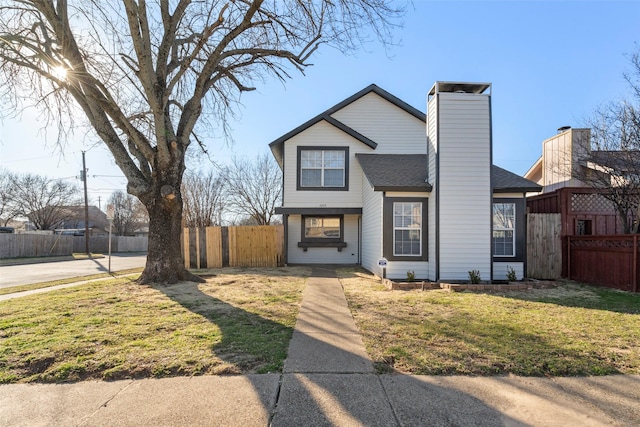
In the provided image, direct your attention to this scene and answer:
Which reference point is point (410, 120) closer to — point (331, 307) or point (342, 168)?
point (342, 168)

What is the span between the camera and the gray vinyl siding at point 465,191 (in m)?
9.64

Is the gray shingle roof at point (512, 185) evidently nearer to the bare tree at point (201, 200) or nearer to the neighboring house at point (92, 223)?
the bare tree at point (201, 200)

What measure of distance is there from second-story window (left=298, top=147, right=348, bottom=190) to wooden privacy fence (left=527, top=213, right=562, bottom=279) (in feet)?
23.4

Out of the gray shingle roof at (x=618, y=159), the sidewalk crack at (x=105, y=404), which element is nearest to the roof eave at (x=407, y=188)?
the gray shingle roof at (x=618, y=159)

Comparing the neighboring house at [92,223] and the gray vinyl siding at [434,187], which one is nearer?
the gray vinyl siding at [434,187]

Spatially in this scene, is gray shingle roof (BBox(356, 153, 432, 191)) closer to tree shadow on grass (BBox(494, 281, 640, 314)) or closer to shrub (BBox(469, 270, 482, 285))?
shrub (BBox(469, 270, 482, 285))

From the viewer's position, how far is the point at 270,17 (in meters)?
9.45

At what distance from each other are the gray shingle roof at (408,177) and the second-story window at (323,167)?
3.01ft

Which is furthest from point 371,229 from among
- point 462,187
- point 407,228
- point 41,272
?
point 41,272

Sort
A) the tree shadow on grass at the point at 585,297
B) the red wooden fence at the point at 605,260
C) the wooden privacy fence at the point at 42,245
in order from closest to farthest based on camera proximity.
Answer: the tree shadow on grass at the point at 585,297 → the red wooden fence at the point at 605,260 → the wooden privacy fence at the point at 42,245

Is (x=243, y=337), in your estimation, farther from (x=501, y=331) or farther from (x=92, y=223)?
(x=92, y=223)

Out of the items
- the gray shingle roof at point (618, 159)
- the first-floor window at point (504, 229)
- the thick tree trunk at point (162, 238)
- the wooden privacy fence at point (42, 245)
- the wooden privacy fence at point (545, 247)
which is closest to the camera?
the thick tree trunk at point (162, 238)

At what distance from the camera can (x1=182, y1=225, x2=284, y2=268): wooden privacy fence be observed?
14.2 meters

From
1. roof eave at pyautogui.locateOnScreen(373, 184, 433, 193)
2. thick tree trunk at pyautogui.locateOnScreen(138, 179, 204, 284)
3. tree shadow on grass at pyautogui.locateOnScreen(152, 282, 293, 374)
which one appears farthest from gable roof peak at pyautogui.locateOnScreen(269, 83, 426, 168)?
tree shadow on grass at pyautogui.locateOnScreen(152, 282, 293, 374)
